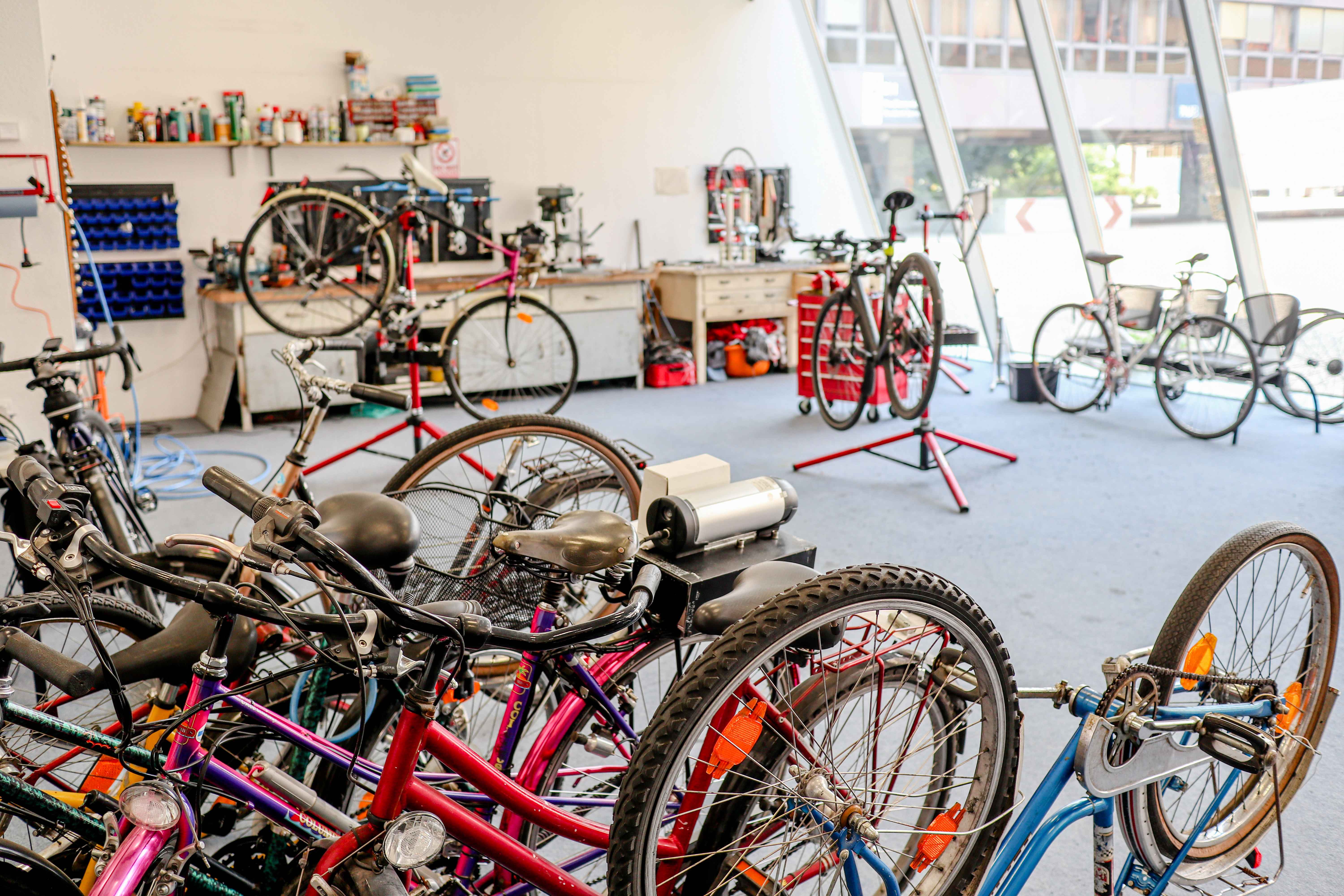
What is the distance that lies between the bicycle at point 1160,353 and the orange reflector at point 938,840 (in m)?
4.21

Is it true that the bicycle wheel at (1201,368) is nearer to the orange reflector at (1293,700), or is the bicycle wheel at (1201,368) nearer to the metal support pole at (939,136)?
the metal support pole at (939,136)

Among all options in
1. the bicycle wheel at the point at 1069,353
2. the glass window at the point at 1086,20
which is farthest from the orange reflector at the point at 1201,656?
the glass window at the point at 1086,20

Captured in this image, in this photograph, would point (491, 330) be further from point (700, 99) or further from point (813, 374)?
point (700, 99)

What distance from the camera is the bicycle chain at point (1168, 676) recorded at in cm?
142

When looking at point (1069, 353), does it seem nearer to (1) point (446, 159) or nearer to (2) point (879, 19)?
(2) point (879, 19)

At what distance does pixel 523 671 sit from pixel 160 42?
5.90m

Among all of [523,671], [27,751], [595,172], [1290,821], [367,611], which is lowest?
[1290,821]

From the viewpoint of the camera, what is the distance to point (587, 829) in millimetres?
1411

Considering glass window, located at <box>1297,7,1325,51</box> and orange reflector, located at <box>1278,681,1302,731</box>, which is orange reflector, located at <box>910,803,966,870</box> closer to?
orange reflector, located at <box>1278,681,1302,731</box>

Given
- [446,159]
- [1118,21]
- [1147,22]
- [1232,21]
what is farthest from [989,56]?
[446,159]

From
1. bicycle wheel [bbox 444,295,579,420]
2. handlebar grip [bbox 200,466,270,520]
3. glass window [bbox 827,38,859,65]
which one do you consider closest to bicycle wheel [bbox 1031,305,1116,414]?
bicycle wheel [bbox 444,295,579,420]

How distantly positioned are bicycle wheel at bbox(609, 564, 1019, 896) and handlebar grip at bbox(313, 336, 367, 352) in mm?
1996

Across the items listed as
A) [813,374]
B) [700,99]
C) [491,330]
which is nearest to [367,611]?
[813,374]

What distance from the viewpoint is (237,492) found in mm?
A: 1075
